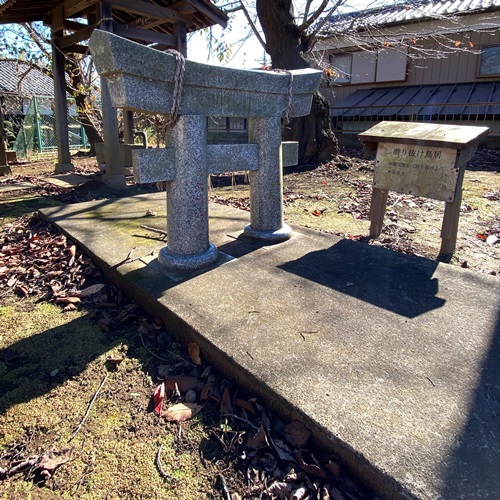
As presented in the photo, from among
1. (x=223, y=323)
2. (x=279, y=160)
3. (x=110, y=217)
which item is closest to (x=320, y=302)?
(x=223, y=323)

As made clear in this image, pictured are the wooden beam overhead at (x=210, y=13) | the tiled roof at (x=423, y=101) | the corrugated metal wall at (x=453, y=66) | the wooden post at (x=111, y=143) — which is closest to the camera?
the wooden beam overhead at (x=210, y=13)

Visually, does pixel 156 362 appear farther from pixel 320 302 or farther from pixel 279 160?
pixel 279 160

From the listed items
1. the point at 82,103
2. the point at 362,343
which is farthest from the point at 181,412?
the point at 82,103

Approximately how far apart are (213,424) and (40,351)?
1.32 meters

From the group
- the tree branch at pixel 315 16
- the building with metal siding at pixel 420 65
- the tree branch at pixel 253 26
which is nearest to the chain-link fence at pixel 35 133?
the tree branch at pixel 253 26

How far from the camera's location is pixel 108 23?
22.2ft

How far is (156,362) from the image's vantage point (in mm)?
2305

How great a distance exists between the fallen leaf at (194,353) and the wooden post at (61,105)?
8.67m

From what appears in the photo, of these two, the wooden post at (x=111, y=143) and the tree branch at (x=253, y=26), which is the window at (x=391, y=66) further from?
the wooden post at (x=111, y=143)

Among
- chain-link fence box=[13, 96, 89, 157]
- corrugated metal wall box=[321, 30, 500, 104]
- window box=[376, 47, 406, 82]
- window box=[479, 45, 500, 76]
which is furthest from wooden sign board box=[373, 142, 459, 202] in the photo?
chain-link fence box=[13, 96, 89, 157]

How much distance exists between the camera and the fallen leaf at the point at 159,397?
1.93 meters

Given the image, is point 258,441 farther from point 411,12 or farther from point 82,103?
point 411,12

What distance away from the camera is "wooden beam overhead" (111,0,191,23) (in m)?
6.93

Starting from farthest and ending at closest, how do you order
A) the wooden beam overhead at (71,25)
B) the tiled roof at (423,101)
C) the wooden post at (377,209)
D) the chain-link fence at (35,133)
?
the chain-link fence at (35,133) < the tiled roof at (423,101) < the wooden beam overhead at (71,25) < the wooden post at (377,209)
